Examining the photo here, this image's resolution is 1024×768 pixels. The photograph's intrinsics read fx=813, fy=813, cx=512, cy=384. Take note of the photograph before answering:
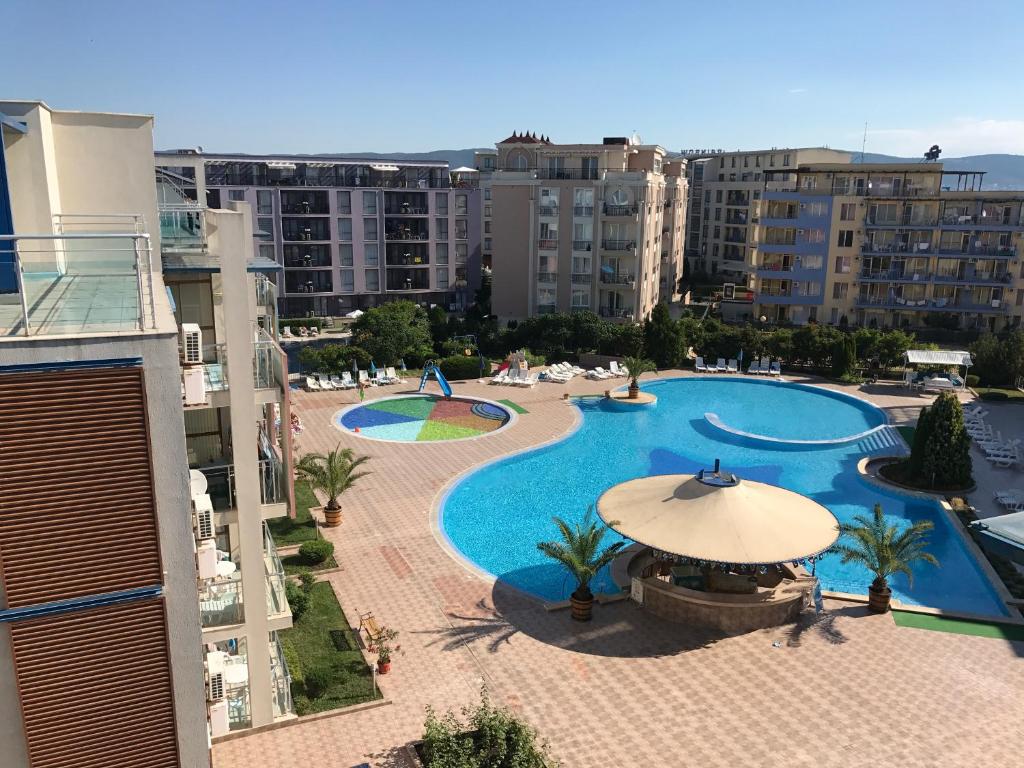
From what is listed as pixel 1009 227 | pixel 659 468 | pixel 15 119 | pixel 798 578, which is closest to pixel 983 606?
pixel 798 578

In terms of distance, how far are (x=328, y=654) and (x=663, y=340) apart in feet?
109

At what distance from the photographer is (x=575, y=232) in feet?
181

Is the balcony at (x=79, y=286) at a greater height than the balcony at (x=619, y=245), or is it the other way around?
the balcony at (x=79, y=286)

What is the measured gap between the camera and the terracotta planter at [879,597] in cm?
2016

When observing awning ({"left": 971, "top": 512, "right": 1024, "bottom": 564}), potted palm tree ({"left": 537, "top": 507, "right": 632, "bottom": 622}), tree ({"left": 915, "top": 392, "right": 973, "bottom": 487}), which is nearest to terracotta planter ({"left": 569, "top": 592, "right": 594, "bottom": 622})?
potted palm tree ({"left": 537, "top": 507, "right": 632, "bottom": 622})

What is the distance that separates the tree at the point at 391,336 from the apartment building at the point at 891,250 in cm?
2664

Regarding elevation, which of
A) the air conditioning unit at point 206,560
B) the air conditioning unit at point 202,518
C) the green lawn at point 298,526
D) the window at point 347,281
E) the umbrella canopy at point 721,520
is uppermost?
the air conditioning unit at point 202,518

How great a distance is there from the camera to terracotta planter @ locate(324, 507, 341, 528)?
25094 millimetres

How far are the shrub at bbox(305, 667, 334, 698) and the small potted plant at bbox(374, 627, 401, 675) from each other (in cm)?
104

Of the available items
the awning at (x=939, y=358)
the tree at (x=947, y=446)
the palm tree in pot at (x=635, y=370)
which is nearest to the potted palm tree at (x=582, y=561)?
the tree at (x=947, y=446)

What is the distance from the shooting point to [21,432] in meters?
7.67

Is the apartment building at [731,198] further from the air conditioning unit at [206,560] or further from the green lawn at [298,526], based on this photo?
the air conditioning unit at [206,560]

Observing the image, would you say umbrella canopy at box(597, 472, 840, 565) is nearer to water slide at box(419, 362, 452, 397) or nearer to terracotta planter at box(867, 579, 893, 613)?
terracotta planter at box(867, 579, 893, 613)

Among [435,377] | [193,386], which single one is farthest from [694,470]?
[193,386]
